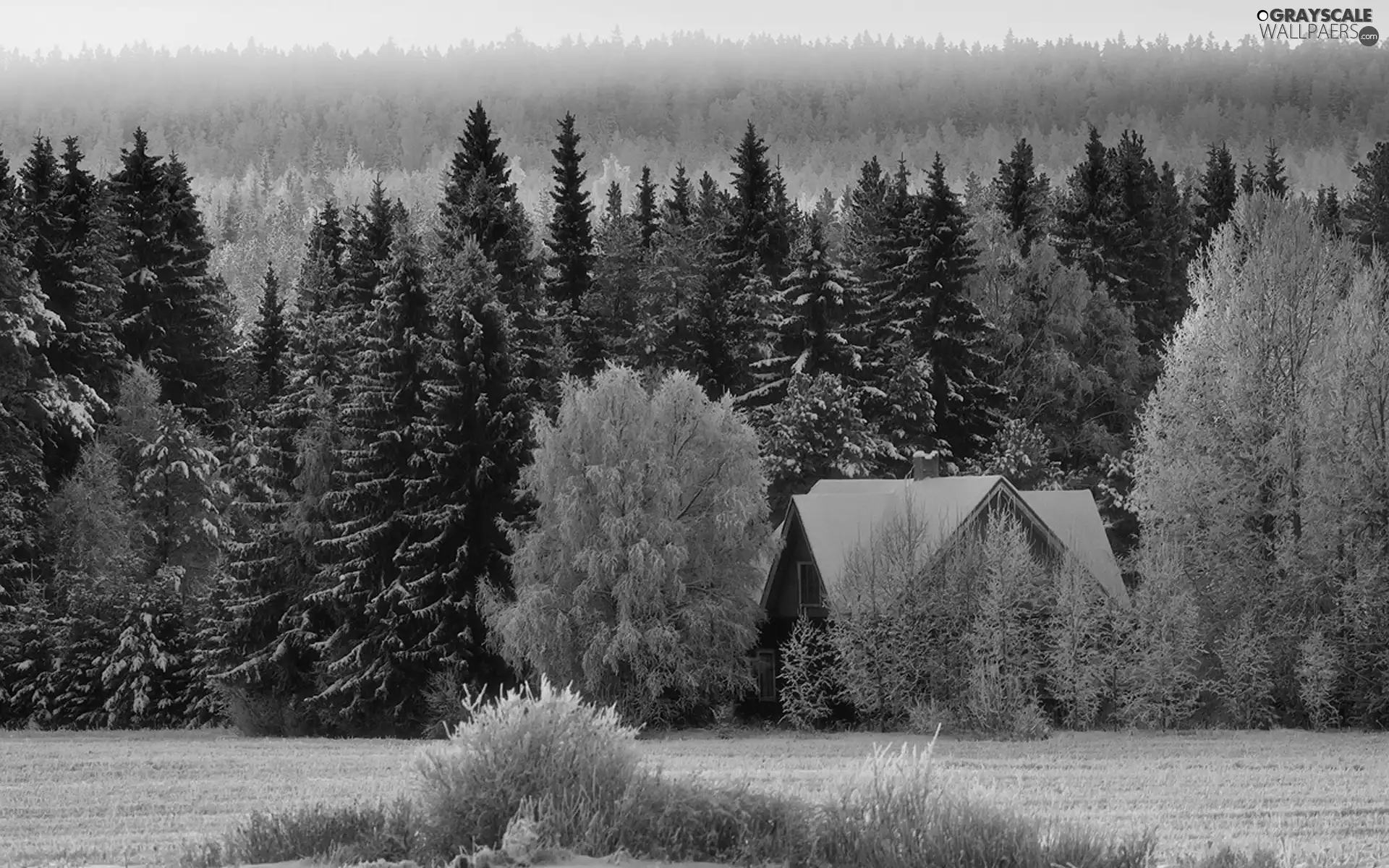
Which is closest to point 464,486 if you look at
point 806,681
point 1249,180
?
point 806,681

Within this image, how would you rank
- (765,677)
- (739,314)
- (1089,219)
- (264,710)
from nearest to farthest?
(765,677)
(264,710)
(739,314)
(1089,219)

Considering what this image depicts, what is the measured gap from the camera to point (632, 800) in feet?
45.2

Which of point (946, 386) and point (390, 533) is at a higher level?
point (946, 386)

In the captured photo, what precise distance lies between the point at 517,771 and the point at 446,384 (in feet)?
122

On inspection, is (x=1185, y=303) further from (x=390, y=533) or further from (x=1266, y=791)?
(x=1266, y=791)

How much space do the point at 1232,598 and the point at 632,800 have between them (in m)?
35.3

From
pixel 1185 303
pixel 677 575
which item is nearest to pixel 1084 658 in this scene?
pixel 677 575

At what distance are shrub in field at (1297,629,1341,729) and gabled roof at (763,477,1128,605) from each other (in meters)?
A: 6.41

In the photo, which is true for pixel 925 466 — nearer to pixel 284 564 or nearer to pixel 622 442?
pixel 622 442

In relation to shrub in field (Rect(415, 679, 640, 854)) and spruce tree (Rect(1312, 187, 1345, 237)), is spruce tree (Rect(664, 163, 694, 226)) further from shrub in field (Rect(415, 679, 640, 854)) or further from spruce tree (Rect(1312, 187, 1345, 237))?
shrub in field (Rect(415, 679, 640, 854))

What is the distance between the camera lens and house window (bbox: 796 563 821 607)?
50469 mm

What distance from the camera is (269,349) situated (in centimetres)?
6788

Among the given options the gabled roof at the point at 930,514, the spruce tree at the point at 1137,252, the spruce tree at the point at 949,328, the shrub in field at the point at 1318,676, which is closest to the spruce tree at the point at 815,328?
the spruce tree at the point at 949,328

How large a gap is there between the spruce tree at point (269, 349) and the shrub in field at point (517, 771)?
5327 cm
